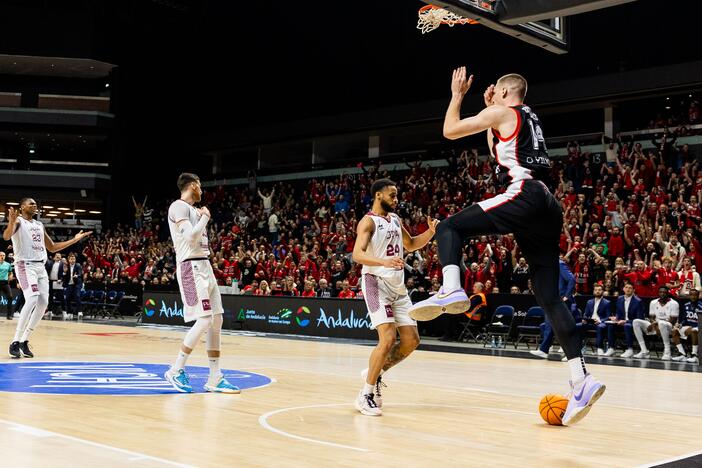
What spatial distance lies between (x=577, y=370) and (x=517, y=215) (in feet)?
4.16

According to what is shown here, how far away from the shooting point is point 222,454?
496cm

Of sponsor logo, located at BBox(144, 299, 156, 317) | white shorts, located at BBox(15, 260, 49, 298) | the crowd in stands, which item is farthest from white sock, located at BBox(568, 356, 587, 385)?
sponsor logo, located at BBox(144, 299, 156, 317)

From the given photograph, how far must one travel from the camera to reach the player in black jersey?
18.2 ft

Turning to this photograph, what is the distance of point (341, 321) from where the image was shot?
19047 millimetres

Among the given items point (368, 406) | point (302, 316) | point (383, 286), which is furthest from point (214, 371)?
point (302, 316)

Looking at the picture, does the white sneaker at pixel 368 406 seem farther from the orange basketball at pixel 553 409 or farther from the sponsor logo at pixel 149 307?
the sponsor logo at pixel 149 307

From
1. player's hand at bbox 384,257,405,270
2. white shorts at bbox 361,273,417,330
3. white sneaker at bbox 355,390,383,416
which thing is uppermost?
player's hand at bbox 384,257,405,270

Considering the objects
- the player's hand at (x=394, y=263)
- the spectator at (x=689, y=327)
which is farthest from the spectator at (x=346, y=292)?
the player's hand at (x=394, y=263)

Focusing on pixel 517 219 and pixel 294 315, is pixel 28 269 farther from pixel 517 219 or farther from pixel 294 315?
pixel 294 315

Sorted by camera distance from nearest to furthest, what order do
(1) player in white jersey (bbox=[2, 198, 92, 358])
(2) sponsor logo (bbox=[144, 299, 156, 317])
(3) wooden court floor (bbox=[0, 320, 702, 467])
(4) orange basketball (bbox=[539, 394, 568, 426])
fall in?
1. (3) wooden court floor (bbox=[0, 320, 702, 467])
2. (4) orange basketball (bbox=[539, 394, 568, 426])
3. (1) player in white jersey (bbox=[2, 198, 92, 358])
4. (2) sponsor logo (bbox=[144, 299, 156, 317])

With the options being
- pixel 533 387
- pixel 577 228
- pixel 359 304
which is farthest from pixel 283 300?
pixel 533 387

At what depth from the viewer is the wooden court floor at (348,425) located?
4984 mm

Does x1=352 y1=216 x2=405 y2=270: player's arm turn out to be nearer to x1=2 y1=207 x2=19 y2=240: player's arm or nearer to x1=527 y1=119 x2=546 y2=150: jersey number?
x1=527 y1=119 x2=546 y2=150: jersey number

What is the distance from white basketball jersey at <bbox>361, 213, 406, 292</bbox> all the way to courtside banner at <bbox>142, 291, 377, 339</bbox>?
35.4 ft
